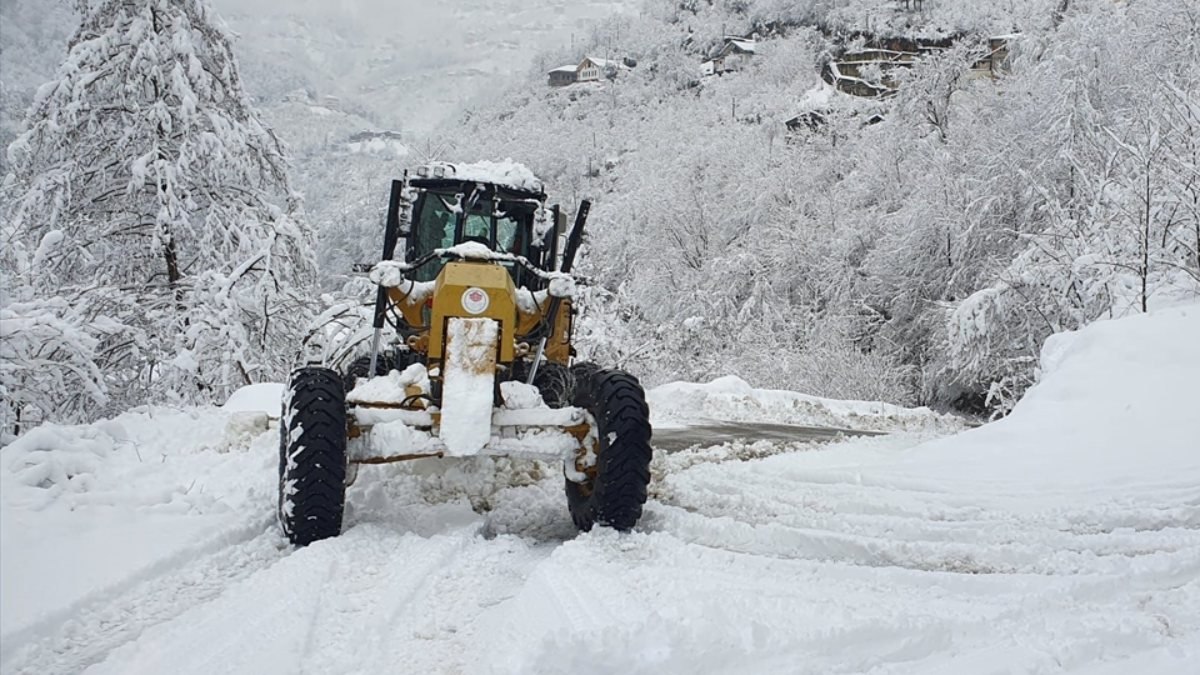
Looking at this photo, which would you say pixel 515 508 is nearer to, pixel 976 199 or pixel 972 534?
pixel 972 534

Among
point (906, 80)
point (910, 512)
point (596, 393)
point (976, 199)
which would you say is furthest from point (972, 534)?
point (906, 80)

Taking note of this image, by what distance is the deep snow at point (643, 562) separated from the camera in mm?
2615

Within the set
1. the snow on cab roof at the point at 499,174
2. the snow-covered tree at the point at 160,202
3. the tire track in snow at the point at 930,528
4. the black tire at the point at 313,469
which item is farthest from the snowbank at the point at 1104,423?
the snow-covered tree at the point at 160,202

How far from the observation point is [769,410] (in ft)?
39.9

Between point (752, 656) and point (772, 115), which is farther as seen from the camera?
point (772, 115)

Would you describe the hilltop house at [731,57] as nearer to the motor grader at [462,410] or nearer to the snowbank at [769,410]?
the snowbank at [769,410]

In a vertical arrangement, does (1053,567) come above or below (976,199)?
below

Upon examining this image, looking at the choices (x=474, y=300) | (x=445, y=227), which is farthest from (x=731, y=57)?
(x=474, y=300)

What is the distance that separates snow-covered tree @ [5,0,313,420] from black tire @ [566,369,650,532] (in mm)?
7040

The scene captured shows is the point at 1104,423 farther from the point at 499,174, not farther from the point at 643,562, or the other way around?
the point at 499,174

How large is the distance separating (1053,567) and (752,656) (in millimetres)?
1765

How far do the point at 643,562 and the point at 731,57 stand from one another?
304ft

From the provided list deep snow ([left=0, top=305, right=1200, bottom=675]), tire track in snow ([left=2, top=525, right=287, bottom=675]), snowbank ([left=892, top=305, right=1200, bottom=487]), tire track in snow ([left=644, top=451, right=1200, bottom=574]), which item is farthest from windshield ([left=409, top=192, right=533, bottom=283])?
snowbank ([left=892, top=305, right=1200, bottom=487])

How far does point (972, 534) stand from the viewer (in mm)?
4137
